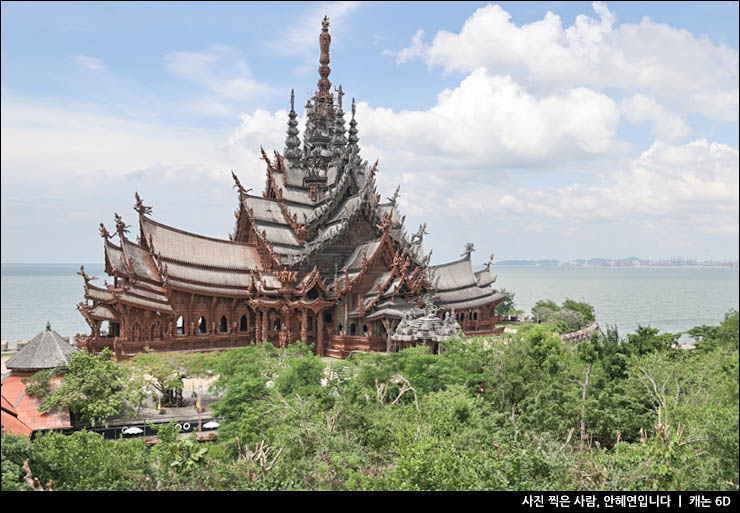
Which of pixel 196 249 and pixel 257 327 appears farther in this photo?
pixel 196 249

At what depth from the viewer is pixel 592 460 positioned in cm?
1148

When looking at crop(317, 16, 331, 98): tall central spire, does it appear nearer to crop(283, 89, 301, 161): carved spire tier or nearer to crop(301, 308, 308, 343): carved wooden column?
crop(283, 89, 301, 161): carved spire tier

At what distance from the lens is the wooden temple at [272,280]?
32062mm

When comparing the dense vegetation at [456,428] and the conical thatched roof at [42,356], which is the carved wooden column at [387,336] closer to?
the dense vegetation at [456,428]

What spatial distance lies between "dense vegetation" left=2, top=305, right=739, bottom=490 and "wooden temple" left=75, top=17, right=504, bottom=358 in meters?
8.40

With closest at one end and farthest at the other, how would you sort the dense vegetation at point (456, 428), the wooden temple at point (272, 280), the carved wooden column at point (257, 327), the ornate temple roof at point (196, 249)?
the dense vegetation at point (456, 428) < the wooden temple at point (272, 280) < the ornate temple roof at point (196, 249) < the carved wooden column at point (257, 327)

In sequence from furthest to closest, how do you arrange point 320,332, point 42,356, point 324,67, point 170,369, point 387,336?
point 324,67, point 320,332, point 387,336, point 170,369, point 42,356

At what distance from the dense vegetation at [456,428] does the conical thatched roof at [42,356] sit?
372cm

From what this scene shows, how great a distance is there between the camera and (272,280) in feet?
117

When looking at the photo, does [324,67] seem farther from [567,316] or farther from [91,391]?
[91,391]

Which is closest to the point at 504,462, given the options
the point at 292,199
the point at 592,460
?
the point at 592,460

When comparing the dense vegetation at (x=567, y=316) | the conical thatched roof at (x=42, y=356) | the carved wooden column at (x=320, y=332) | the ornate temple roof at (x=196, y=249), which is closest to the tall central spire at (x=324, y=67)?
the ornate temple roof at (x=196, y=249)

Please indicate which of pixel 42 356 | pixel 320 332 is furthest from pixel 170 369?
pixel 320 332

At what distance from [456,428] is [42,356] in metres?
17.8
